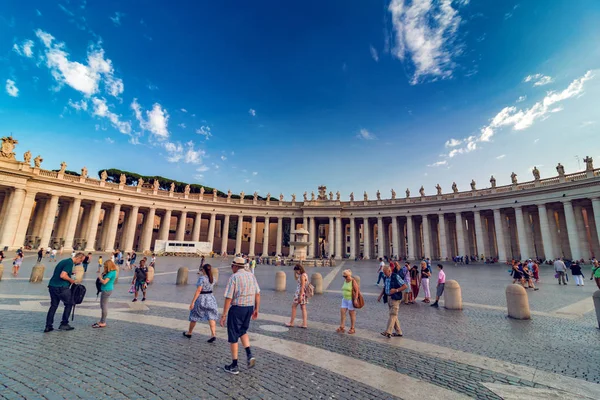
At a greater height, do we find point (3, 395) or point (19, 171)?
point (19, 171)

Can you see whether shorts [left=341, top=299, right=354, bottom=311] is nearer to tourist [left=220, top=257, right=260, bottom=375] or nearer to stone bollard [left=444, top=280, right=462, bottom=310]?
tourist [left=220, top=257, right=260, bottom=375]


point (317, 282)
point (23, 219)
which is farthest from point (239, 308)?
point (23, 219)

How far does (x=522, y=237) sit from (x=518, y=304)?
44.1m

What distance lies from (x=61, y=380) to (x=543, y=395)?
7640mm

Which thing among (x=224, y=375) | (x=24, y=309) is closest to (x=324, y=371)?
(x=224, y=375)

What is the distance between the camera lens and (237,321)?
5.19m

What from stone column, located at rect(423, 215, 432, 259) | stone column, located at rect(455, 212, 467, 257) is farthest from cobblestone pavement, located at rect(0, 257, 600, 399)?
stone column, located at rect(423, 215, 432, 259)

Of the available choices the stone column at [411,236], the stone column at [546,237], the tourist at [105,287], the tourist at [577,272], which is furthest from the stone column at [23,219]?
the stone column at [546,237]

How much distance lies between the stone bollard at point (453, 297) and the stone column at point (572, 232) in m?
41.6

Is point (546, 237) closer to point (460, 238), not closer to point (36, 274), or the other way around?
point (460, 238)

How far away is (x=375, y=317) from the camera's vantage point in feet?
32.6

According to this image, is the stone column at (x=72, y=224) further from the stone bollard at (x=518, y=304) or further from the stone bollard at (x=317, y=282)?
the stone bollard at (x=518, y=304)

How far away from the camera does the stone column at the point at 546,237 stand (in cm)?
4066

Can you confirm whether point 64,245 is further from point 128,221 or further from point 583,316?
point 583,316
